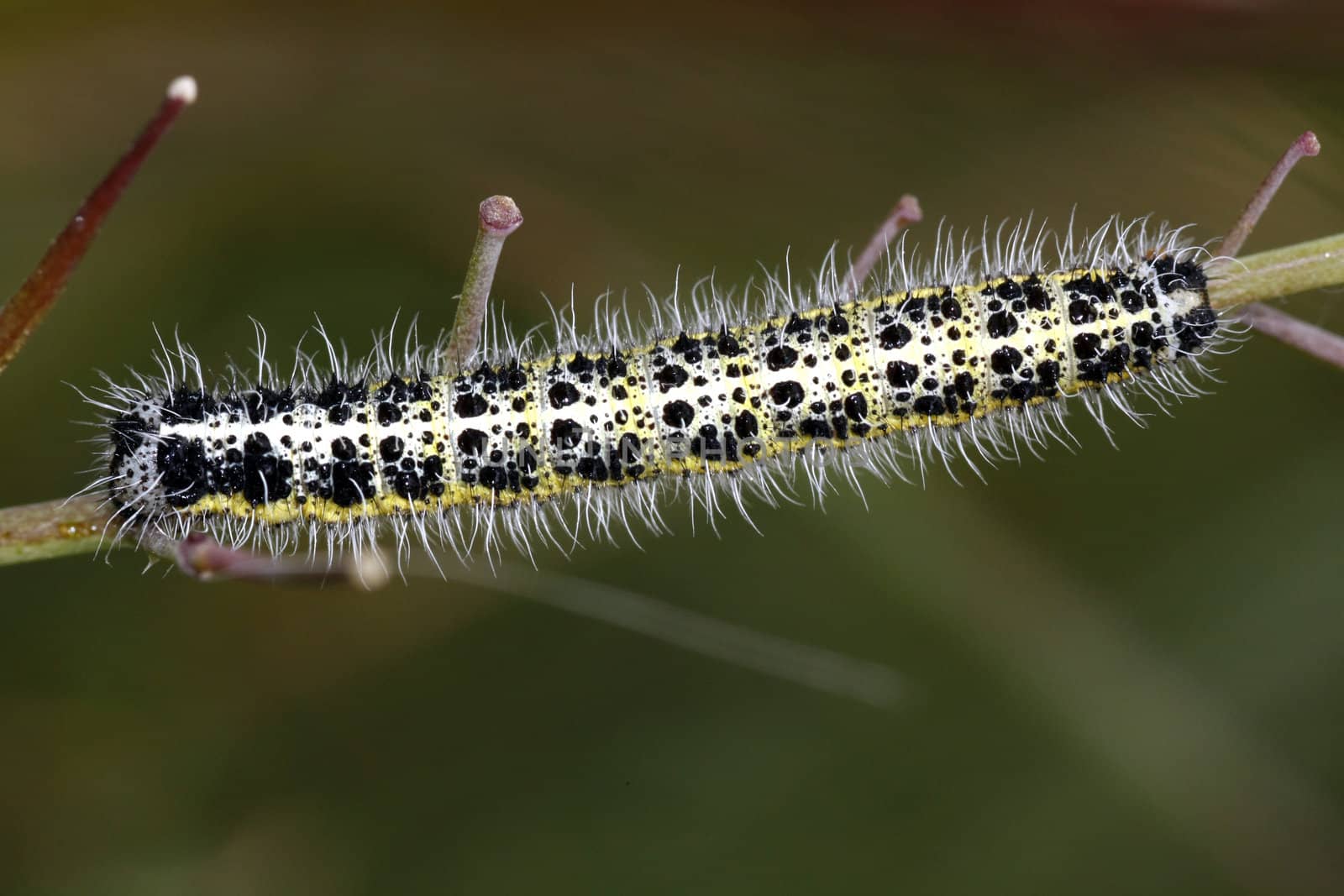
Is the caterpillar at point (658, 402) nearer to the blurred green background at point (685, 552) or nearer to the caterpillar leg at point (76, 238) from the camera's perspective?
the blurred green background at point (685, 552)

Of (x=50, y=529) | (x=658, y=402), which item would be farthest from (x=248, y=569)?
(x=658, y=402)

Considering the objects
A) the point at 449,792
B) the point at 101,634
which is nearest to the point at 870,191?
the point at 449,792

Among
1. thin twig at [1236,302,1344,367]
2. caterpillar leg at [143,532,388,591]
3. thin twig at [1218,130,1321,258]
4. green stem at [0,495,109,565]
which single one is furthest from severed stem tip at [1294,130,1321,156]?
green stem at [0,495,109,565]

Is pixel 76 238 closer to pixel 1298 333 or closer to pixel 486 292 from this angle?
pixel 486 292

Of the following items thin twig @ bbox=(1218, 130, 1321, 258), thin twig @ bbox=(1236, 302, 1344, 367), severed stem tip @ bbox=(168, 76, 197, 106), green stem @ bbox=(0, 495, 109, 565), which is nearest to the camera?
severed stem tip @ bbox=(168, 76, 197, 106)

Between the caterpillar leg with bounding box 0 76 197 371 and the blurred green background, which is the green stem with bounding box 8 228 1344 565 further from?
the blurred green background

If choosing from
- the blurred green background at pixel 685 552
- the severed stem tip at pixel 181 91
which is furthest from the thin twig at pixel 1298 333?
the severed stem tip at pixel 181 91
